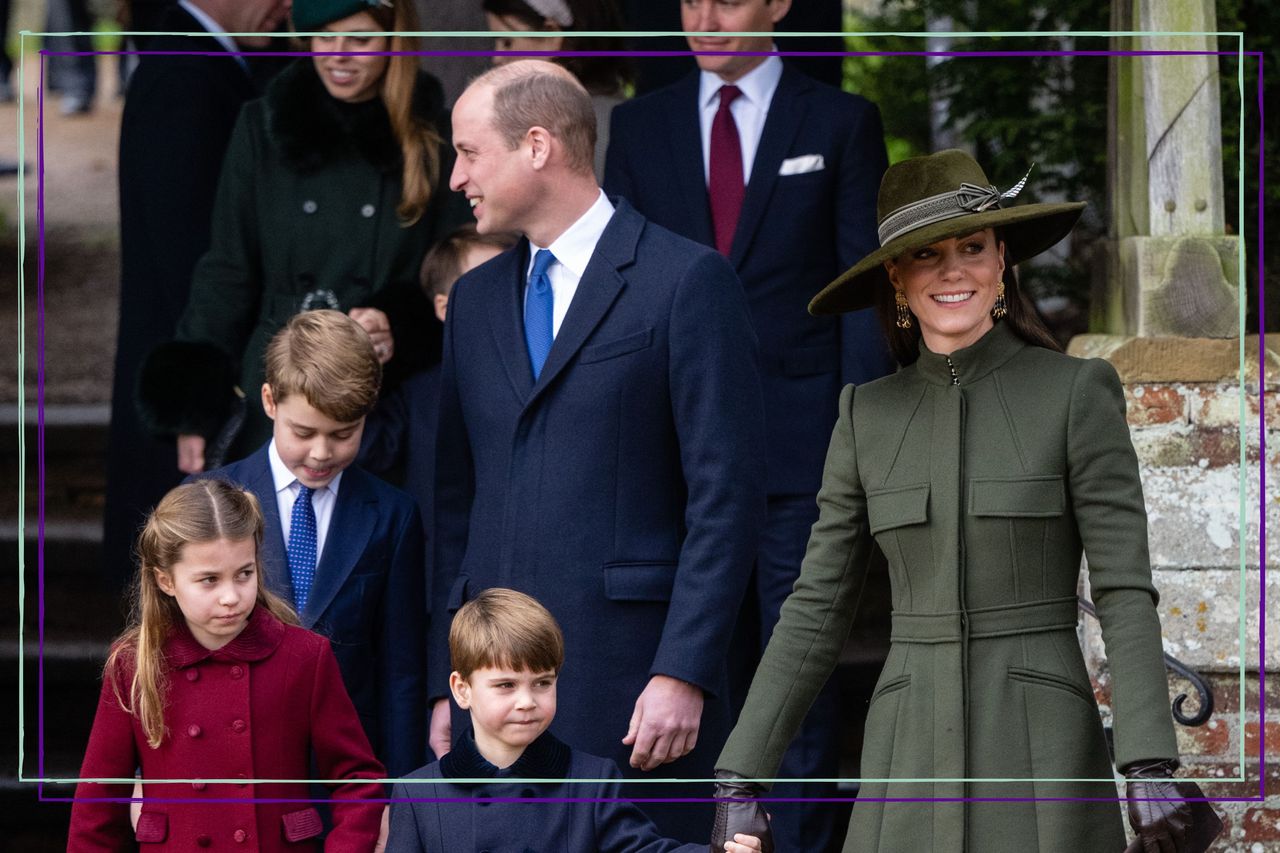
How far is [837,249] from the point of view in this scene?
4.98 m

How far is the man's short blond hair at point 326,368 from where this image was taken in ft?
13.6

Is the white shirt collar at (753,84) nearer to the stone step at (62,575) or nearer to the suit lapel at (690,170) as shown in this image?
Result: the suit lapel at (690,170)

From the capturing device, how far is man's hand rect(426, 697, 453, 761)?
404 cm

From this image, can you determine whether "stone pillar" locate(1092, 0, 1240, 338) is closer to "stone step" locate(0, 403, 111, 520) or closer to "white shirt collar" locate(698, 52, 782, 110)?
"white shirt collar" locate(698, 52, 782, 110)

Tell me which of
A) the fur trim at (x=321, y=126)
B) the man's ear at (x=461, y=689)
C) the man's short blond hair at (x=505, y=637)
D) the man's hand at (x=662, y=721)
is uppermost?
the fur trim at (x=321, y=126)

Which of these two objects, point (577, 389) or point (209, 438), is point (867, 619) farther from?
point (577, 389)

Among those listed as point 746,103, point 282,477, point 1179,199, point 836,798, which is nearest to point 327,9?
point 746,103

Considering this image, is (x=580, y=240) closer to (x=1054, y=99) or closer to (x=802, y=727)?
(x=802, y=727)

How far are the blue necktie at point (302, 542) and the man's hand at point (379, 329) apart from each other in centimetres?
75

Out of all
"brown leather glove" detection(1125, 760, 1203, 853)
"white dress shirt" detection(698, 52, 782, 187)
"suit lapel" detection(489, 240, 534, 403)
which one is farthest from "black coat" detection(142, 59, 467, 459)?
"brown leather glove" detection(1125, 760, 1203, 853)

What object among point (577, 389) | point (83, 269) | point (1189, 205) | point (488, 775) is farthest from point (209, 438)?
point (83, 269)

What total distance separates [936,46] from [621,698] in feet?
13.6

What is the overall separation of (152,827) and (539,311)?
1176 mm

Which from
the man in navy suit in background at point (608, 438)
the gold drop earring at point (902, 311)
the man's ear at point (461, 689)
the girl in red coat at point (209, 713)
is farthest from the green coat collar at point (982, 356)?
the girl in red coat at point (209, 713)
